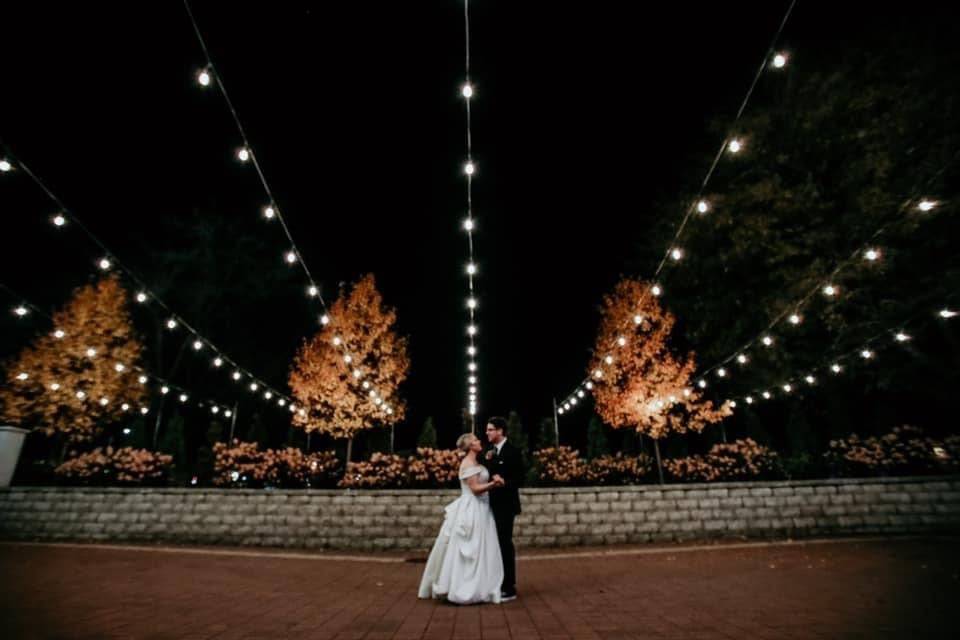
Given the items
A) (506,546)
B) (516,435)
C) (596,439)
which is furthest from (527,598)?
(516,435)

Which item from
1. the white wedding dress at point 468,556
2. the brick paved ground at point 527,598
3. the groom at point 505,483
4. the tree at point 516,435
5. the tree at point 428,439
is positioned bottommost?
the brick paved ground at point 527,598

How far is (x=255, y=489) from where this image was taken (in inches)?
355

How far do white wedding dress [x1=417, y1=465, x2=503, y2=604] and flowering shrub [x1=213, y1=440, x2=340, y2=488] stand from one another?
5.78m

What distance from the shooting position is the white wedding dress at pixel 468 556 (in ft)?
14.0

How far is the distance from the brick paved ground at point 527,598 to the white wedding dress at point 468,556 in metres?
0.17

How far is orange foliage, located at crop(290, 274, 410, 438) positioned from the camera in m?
17.9

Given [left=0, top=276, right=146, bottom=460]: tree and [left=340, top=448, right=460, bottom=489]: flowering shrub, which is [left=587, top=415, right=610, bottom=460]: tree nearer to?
[left=340, top=448, right=460, bottom=489]: flowering shrub

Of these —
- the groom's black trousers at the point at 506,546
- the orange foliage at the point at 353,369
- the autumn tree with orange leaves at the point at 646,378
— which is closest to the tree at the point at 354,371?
the orange foliage at the point at 353,369

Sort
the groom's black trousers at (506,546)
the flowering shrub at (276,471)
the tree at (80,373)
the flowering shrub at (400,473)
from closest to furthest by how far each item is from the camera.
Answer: the groom's black trousers at (506,546) < the flowering shrub at (400,473) < the flowering shrub at (276,471) < the tree at (80,373)

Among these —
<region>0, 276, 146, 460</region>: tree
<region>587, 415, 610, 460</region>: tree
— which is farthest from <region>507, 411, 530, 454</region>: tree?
<region>0, 276, 146, 460</region>: tree

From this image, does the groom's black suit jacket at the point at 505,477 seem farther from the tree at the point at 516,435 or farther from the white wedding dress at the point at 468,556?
the tree at the point at 516,435

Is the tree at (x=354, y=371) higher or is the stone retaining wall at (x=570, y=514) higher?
the tree at (x=354, y=371)

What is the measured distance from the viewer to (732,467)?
9.70m

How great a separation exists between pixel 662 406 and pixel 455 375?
40.8 ft
